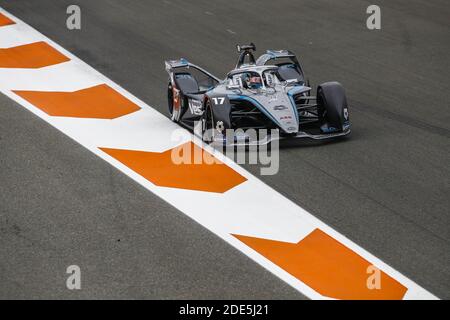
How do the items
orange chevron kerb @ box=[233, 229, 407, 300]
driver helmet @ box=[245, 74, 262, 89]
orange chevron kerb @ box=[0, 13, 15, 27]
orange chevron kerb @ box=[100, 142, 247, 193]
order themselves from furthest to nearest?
orange chevron kerb @ box=[0, 13, 15, 27], driver helmet @ box=[245, 74, 262, 89], orange chevron kerb @ box=[100, 142, 247, 193], orange chevron kerb @ box=[233, 229, 407, 300]

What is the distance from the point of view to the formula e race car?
43.1ft

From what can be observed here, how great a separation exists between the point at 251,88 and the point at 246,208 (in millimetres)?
2963

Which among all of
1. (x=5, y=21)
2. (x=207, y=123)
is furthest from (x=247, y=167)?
(x=5, y=21)

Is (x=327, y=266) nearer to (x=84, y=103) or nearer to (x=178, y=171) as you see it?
(x=178, y=171)

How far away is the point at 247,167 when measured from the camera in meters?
12.6

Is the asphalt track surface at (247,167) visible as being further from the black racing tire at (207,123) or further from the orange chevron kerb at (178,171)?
the black racing tire at (207,123)

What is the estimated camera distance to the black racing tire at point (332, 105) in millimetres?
13461

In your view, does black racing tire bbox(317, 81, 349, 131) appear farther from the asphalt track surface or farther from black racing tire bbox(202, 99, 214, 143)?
black racing tire bbox(202, 99, 214, 143)

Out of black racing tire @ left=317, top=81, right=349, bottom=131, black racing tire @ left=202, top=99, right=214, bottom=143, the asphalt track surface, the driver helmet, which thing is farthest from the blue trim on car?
black racing tire @ left=317, top=81, right=349, bottom=131

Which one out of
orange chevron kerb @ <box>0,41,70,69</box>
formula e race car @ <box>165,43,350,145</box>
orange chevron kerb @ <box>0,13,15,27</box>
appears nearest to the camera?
formula e race car @ <box>165,43,350,145</box>

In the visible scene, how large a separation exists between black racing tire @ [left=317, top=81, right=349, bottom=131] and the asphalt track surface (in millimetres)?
345

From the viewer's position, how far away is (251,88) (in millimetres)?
13797

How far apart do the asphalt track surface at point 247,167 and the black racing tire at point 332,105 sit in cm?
35
